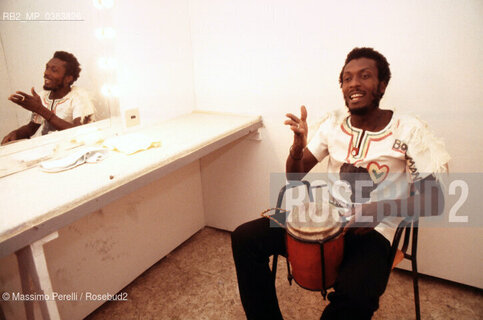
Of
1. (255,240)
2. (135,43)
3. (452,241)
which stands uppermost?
(135,43)

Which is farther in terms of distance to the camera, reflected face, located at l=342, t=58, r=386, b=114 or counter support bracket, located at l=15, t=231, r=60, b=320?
reflected face, located at l=342, t=58, r=386, b=114

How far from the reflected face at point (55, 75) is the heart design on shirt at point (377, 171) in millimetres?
1515

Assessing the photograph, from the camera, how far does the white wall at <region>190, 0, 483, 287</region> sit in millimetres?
1804

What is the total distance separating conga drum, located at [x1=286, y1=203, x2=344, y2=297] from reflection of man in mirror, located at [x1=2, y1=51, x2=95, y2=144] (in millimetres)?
1191

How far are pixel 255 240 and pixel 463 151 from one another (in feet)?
4.02

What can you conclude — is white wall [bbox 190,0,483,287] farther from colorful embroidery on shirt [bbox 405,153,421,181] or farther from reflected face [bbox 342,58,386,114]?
colorful embroidery on shirt [bbox 405,153,421,181]

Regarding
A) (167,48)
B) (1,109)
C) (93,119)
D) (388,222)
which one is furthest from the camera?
(167,48)

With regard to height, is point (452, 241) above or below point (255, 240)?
below

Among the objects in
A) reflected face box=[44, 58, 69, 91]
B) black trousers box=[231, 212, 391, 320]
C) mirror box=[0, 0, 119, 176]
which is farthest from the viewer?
reflected face box=[44, 58, 69, 91]

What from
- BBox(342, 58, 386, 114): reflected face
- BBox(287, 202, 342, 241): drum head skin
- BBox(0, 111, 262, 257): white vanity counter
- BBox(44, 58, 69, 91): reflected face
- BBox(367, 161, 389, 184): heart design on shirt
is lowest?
BBox(287, 202, 342, 241): drum head skin

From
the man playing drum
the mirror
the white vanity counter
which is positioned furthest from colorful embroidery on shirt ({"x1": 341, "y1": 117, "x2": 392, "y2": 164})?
the mirror

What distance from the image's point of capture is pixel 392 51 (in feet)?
6.23

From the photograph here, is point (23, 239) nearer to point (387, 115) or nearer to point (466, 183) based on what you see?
point (387, 115)

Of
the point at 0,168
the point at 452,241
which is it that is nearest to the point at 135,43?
the point at 0,168
